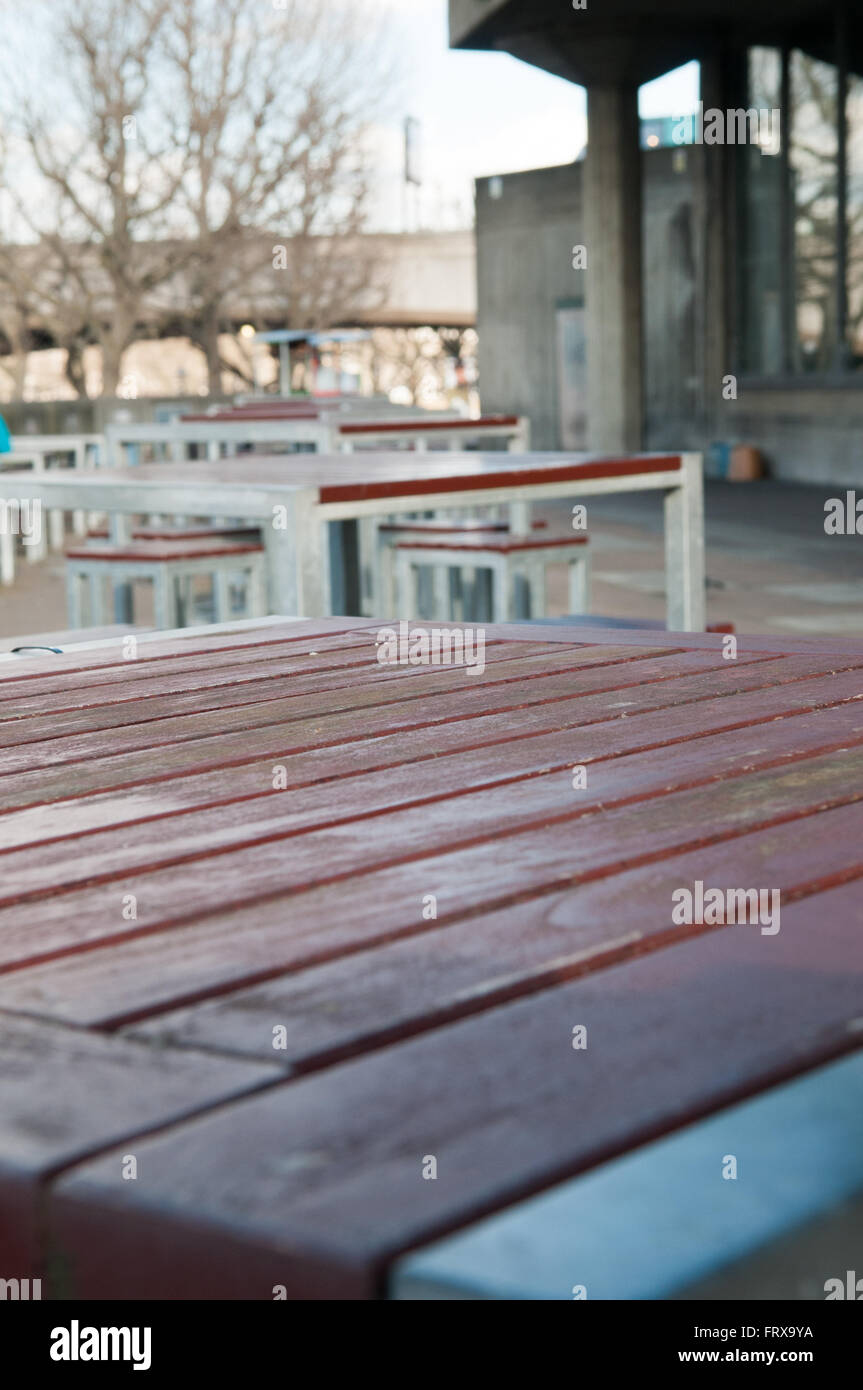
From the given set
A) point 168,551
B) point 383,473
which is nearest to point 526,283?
point 168,551

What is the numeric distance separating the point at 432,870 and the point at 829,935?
322 mm

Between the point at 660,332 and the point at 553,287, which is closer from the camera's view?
the point at 660,332

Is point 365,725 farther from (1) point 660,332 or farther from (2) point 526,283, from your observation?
(2) point 526,283

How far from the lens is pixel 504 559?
5.37 meters

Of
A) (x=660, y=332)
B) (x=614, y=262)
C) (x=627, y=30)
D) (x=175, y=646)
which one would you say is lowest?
(x=175, y=646)

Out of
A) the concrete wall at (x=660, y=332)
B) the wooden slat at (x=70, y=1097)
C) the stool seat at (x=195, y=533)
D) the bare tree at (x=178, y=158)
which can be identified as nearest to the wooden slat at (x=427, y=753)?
the wooden slat at (x=70, y=1097)

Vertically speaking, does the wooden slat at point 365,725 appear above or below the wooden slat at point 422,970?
above

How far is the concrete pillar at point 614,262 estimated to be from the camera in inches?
695

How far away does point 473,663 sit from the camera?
2479 millimetres

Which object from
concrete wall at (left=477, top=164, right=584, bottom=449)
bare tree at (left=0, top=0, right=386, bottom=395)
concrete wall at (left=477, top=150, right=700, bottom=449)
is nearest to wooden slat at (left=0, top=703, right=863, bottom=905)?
concrete wall at (left=477, top=150, right=700, bottom=449)

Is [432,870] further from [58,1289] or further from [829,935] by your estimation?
[58,1289]

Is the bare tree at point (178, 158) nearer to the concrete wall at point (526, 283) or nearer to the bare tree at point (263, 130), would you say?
the bare tree at point (263, 130)

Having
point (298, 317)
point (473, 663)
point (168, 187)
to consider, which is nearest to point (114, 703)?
point (473, 663)

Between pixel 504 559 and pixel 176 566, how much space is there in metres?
0.99
